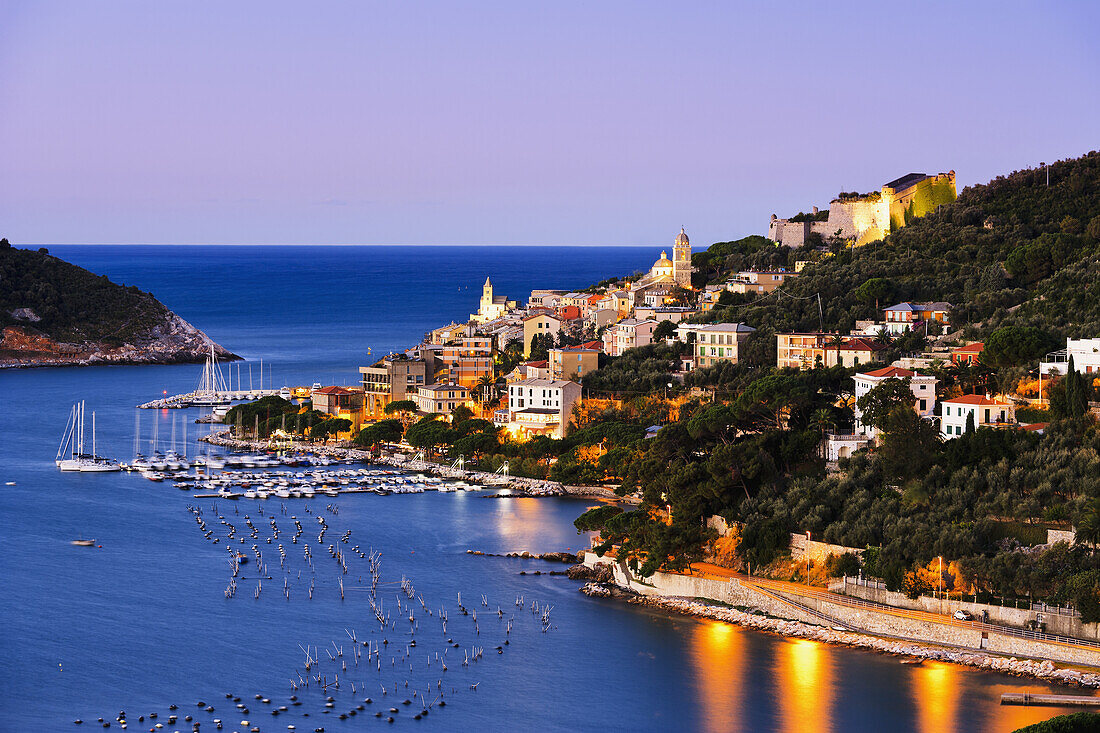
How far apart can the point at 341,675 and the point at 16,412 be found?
38.0 metres

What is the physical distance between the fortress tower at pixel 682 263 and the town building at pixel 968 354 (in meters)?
23.4

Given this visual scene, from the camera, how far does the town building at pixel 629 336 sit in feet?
164

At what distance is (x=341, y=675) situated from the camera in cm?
2355

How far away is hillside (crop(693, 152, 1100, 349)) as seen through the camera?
138ft

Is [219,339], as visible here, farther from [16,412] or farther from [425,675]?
[425,675]

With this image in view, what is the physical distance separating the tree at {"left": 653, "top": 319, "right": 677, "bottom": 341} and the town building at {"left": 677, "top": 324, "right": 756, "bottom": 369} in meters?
2.90

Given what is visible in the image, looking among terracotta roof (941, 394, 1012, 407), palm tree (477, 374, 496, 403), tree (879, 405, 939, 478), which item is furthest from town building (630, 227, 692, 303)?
tree (879, 405, 939, 478)

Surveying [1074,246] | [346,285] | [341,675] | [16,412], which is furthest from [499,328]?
[346,285]

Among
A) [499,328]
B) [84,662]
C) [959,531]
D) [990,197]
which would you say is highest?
[990,197]

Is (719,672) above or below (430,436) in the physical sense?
below

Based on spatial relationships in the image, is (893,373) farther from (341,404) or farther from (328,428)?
(341,404)

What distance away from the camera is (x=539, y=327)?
56344 millimetres

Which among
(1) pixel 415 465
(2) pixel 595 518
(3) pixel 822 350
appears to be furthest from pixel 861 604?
(1) pixel 415 465

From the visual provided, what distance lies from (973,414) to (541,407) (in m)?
15.6
